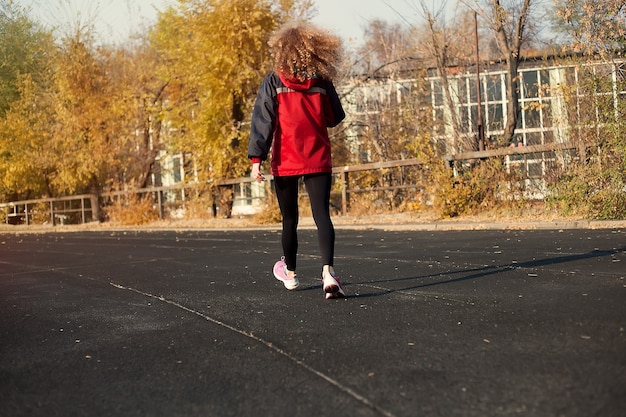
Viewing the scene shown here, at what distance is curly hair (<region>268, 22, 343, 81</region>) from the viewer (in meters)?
5.84

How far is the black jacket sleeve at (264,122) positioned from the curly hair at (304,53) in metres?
0.18

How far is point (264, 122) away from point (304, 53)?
23.9 inches

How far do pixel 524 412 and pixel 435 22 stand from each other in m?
18.4

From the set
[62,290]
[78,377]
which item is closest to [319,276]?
[62,290]

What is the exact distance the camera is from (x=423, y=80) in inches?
1001

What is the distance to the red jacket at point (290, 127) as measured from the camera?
5859 mm

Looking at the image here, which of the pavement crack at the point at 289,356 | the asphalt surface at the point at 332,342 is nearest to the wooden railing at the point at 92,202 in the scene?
the asphalt surface at the point at 332,342

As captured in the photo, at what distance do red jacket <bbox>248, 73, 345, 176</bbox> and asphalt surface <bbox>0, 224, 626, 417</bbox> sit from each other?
1067 mm

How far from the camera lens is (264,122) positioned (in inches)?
231

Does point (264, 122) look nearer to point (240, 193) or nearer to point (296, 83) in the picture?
point (296, 83)

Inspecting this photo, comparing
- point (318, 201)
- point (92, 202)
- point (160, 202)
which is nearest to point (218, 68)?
point (160, 202)

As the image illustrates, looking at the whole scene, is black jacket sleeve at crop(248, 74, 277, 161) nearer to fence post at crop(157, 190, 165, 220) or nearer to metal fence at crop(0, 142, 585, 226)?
metal fence at crop(0, 142, 585, 226)

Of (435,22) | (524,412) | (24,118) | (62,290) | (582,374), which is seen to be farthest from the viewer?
(24,118)

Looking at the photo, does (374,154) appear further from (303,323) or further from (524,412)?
(524,412)
